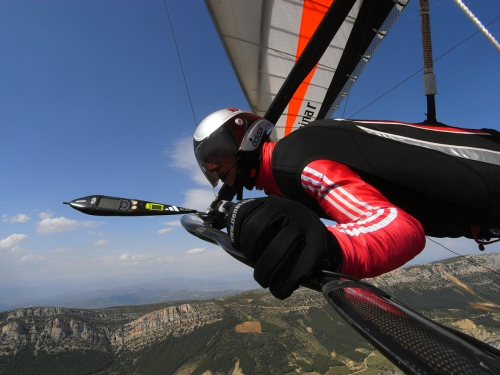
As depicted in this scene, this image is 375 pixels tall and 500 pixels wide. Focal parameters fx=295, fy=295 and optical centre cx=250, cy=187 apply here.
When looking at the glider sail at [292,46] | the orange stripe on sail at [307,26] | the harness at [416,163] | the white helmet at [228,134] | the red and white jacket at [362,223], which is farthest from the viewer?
the orange stripe on sail at [307,26]

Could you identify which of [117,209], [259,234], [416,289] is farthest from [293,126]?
[416,289]

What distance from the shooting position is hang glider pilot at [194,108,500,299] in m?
0.91

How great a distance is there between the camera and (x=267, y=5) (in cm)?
636

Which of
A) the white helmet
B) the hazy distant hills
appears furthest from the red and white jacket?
the hazy distant hills

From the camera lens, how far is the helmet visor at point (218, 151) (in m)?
2.08

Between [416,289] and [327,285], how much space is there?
112058mm

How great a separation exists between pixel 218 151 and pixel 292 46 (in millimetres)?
5959

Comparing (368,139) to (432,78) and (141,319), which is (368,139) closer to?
(432,78)

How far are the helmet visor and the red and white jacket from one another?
0.83m

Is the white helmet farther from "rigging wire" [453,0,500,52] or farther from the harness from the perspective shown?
"rigging wire" [453,0,500,52]

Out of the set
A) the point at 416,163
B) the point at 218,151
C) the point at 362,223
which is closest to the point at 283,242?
the point at 362,223

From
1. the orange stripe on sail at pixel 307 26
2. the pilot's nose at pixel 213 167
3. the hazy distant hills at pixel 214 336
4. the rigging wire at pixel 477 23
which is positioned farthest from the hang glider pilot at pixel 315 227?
the hazy distant hills at pixel 214 336

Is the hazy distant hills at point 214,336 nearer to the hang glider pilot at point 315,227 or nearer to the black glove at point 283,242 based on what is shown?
the hang glider pilot at point 315,227

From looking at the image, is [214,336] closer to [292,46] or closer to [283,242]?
[292,46]
